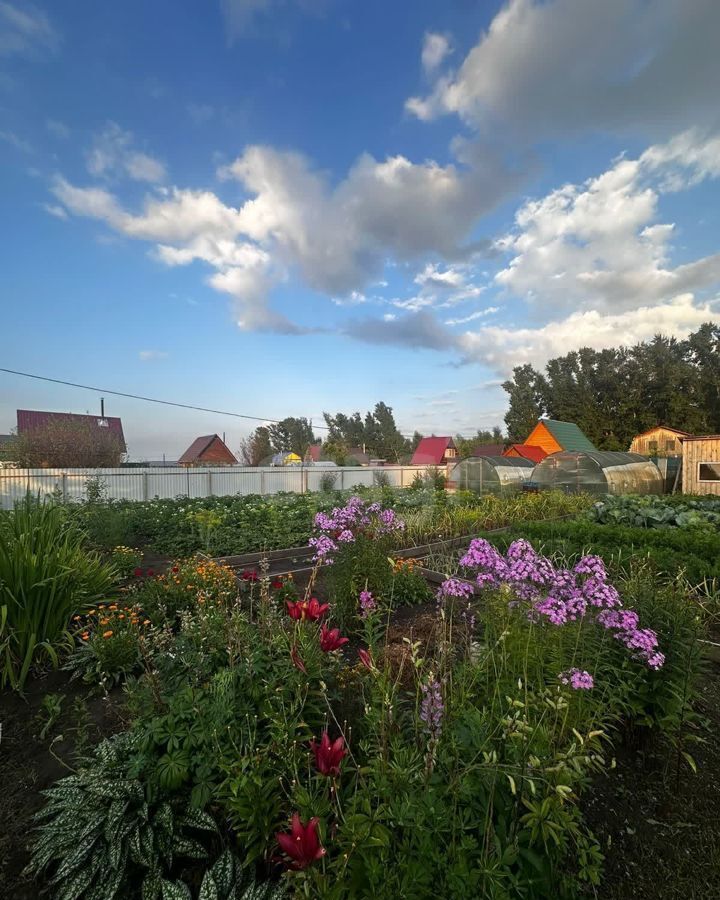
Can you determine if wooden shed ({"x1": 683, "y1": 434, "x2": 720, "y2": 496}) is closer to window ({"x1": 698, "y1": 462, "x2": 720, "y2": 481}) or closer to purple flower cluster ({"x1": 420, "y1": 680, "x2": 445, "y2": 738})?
window ({"x1": 698, "y1": 462, "x2": 720, "y2": 481})

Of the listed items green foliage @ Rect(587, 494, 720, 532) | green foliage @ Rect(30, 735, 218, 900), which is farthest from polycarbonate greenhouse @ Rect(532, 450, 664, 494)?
green foliage @ Rect(30, 735, 218, 900)

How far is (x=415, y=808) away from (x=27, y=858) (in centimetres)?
155

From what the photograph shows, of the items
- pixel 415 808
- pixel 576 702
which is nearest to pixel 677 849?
pixel 576 702

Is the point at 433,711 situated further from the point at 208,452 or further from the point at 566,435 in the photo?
the point at 208,452

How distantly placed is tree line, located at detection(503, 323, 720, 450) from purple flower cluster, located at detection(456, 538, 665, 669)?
38.4m

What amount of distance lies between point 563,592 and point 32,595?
332cm

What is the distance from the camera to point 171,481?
48.9 feet

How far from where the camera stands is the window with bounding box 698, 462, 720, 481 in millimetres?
14367

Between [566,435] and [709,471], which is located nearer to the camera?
[709,471]

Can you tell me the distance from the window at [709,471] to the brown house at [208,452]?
29.6 meters

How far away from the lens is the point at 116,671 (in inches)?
108

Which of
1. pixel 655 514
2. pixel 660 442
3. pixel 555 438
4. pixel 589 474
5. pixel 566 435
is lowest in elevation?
pixel 655 514

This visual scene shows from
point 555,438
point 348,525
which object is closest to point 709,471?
point 555,438

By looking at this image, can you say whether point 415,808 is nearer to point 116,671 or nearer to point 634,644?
point 634,644
